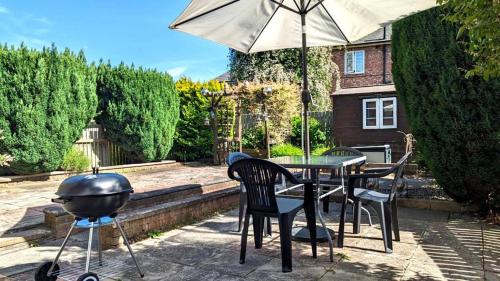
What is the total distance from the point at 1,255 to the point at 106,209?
1.71 metres

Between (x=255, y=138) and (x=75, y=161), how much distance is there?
6.04 m

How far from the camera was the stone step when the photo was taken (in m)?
3.59

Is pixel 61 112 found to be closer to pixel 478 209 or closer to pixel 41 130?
pixel 41 130

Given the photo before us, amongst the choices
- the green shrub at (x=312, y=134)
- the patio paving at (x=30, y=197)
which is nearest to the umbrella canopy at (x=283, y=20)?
the patio paving at (x=30, y=197)

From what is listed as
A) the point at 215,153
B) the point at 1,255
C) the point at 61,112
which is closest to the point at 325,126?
the point at 215,153

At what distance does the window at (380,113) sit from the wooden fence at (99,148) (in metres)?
9.05

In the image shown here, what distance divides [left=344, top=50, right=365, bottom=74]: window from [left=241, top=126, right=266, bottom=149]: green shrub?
894 centimetres

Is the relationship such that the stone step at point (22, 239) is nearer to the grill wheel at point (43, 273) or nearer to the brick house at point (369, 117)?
the grill wheel at point (43, 273)

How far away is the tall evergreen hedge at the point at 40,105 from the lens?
7340mm

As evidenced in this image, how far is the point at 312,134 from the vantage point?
1426 cm

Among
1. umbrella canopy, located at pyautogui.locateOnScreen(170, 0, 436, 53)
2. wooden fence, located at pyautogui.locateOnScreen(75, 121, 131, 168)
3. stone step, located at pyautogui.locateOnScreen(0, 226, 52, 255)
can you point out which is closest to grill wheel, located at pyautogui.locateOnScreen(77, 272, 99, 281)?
stone step, located at pyautogui.locateOnScreen(0, 226, 52, 255)

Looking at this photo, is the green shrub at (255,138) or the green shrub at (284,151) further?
the green shrub at (255,138)

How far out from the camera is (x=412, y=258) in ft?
10.3

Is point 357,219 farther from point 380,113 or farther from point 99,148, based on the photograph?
point 380,113
